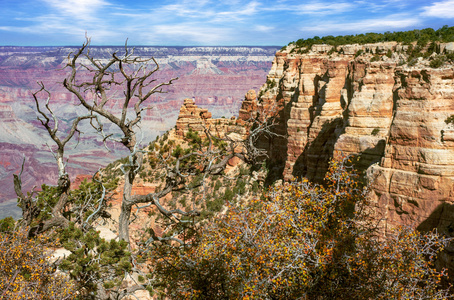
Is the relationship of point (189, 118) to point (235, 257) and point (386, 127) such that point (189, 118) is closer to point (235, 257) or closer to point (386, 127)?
point (386, 127)

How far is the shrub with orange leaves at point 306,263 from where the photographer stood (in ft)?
38.0

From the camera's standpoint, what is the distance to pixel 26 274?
11.8 metres

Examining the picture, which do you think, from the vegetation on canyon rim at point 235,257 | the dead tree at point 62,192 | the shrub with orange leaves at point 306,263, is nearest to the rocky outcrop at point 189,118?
the dead tree at point 62,192

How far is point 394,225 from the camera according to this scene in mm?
16859

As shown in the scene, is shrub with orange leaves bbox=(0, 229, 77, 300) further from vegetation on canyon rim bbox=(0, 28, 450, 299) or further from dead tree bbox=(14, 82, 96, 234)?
dead tree bbox=(14, 82, 96, 234)

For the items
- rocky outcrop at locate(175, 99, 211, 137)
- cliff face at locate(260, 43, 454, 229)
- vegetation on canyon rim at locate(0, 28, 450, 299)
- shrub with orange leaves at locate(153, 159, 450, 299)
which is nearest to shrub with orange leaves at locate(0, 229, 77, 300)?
vegetation on canyon rim at locate(0, 28, 450, 299)

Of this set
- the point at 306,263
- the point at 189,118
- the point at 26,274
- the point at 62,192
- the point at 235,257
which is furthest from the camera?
the point at 189,118

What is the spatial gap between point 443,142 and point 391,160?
7.85ft

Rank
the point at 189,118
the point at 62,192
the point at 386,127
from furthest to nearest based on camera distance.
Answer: the point at 189,118, the point at 386,127, the point at 62,192

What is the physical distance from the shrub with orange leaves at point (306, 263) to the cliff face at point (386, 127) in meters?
3.42

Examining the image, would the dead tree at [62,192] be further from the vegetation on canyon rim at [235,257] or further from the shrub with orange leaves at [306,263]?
the shrub with orange leaves at [306,263]

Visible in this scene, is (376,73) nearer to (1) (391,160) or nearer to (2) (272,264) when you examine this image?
(1) (391,160)

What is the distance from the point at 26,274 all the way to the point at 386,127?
2151 centimetres

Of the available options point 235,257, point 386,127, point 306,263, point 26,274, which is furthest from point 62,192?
point 386,127
